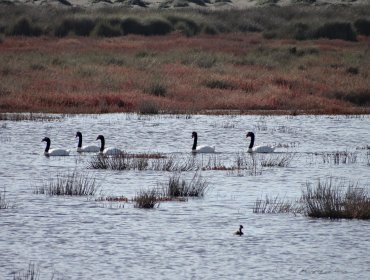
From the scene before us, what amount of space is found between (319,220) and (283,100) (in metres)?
21.0

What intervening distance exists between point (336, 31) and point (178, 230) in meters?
43.6

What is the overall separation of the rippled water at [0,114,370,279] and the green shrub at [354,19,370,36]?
3539 cm

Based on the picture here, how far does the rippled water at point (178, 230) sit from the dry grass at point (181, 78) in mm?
9166

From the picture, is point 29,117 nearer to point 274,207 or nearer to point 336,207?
point 274,207

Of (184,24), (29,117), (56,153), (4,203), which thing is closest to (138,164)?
(56,153)

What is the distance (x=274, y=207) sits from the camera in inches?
Result: 724

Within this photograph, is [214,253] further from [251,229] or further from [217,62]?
[217,62]

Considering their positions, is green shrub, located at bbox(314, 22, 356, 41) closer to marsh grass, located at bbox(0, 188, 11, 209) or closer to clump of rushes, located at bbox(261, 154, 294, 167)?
clump of rushes, located at bbox(261, 154, 294, 167)

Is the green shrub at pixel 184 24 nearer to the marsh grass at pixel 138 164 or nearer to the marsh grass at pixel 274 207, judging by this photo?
the marsh grass at pixel 138 164

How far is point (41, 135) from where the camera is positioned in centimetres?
3023

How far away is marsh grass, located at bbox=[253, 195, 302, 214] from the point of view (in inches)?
720

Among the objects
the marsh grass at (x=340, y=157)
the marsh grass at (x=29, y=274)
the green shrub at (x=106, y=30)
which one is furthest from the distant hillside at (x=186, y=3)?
the marsh grass at (x=29, y=274)

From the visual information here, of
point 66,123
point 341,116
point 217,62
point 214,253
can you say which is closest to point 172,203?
point 214,253

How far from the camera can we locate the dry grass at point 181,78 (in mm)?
36750
